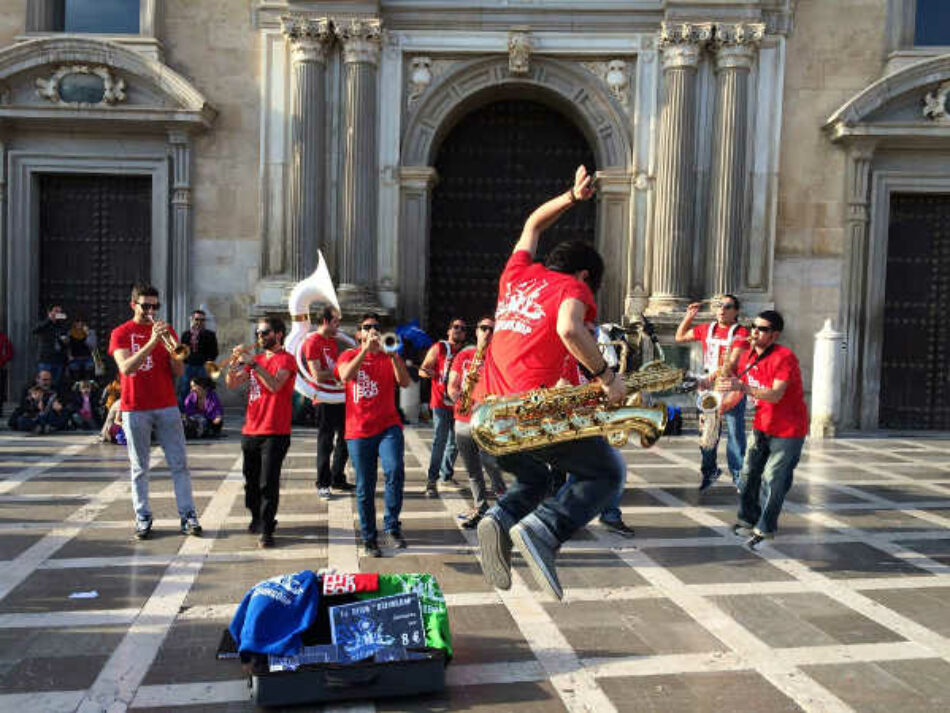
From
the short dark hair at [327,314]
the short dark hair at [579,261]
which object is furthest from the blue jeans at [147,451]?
the short dark hair at [579,261]

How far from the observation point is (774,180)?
14766 mm

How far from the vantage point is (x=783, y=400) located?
677 cm

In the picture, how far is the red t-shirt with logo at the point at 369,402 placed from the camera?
258 inches

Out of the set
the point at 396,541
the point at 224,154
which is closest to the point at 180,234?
the point at 224,154

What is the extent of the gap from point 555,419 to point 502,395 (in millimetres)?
303

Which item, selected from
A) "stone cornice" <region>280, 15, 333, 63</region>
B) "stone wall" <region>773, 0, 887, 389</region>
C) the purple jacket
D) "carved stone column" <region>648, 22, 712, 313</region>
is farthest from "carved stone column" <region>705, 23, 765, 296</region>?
the purple jacket

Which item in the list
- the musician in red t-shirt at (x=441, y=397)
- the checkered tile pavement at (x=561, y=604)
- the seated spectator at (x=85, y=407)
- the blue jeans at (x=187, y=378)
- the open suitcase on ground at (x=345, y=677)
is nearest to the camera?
the open suitcase on ground at (x=345, y=677)

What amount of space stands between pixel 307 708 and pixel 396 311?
1135 centimetres

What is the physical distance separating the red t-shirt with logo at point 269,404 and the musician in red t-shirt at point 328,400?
1.31 m

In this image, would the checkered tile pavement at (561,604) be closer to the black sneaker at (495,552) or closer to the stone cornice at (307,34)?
the black sneaker at (495,552)

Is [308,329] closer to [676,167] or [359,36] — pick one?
[359,36]

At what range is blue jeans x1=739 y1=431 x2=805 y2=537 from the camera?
673cm

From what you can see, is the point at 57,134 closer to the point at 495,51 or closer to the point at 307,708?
the point at 495,51

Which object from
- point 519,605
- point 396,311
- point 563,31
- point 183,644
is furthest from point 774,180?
point 183,644
